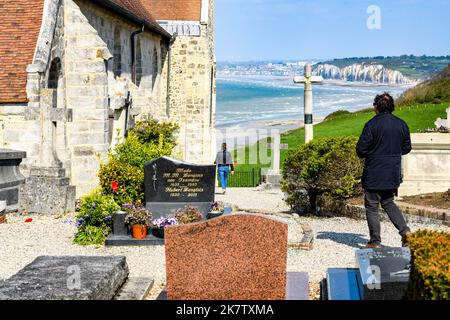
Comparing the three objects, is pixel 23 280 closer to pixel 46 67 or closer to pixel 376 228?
pixel 376 228

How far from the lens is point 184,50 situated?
31.4 m

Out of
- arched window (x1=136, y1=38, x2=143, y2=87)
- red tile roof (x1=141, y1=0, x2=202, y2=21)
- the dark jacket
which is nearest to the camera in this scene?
the dark jacket

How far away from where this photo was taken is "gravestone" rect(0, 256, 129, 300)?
713 centimetres

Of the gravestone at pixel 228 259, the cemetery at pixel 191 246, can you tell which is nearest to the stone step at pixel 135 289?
the cemetery at pixel 191 246

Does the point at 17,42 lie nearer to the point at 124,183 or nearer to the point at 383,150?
the point at 124,183

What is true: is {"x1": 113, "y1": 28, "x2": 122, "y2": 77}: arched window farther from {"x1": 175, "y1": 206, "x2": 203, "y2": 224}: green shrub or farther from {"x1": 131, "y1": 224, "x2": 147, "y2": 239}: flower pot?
{"x1": 131, "y1": 224, "x2": 147, "y2": 239}: flower pot

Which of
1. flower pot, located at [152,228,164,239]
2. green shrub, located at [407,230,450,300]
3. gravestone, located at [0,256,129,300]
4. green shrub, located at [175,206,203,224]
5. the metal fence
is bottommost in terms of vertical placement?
the metal fence

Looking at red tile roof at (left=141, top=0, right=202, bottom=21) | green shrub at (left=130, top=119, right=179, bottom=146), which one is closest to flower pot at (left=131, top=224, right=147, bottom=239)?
green shrub at (left=130, top=119, right=179, bottom=146)

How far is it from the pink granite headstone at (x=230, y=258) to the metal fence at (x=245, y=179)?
18.9m

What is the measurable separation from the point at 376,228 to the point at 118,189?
5.47 metres

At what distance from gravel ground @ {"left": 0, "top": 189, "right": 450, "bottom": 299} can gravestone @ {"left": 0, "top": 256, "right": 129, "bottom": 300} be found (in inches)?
28.1

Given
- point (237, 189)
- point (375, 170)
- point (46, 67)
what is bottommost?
point (237, 189)

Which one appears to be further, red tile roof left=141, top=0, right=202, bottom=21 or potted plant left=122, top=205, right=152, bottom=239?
red tile roof left=141, top=0, right=202, bottom=21
